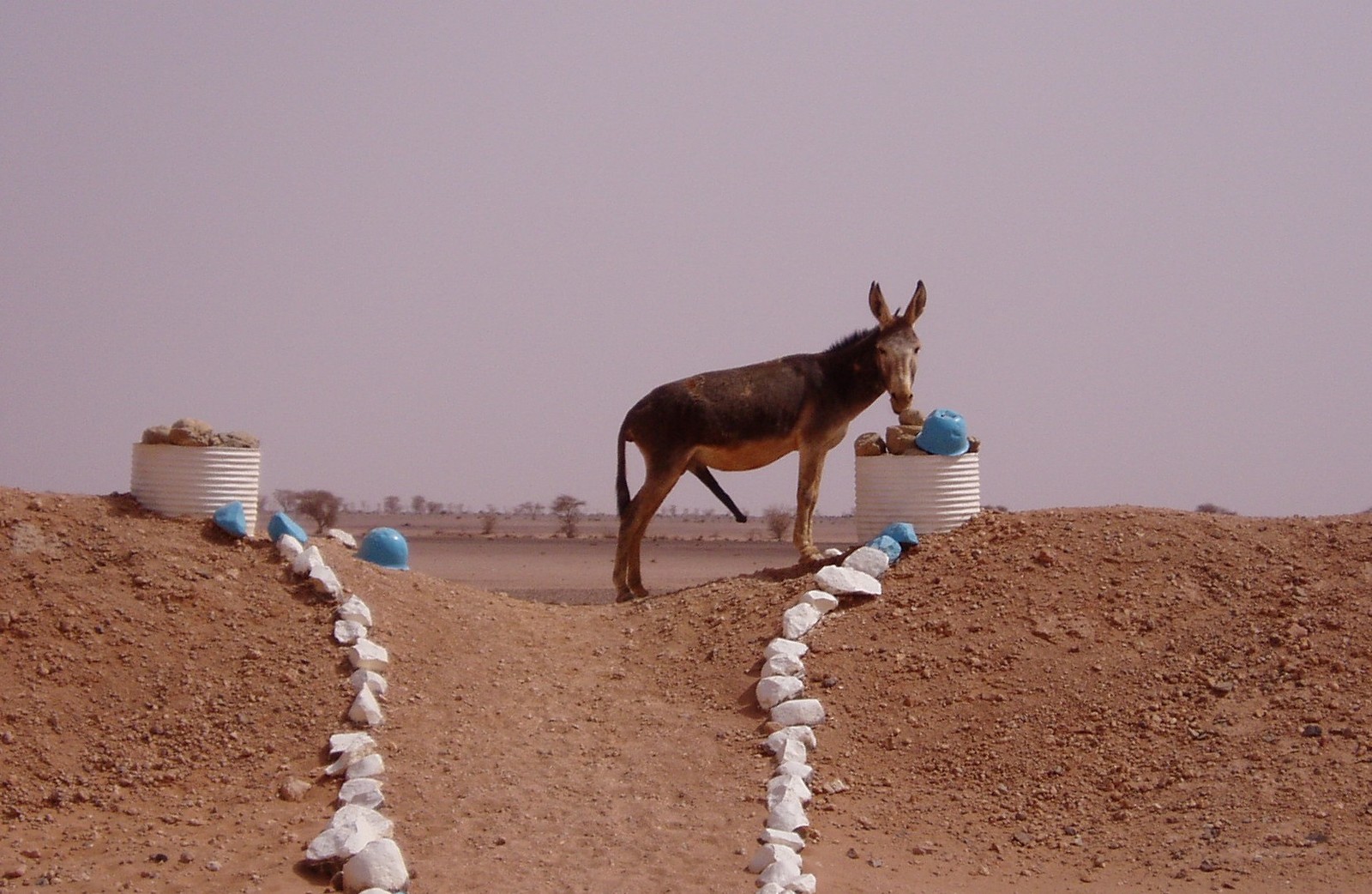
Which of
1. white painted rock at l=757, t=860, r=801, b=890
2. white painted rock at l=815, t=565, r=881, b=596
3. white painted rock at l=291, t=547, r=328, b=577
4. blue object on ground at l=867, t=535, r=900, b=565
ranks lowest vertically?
white painted rock at l=757, t=860, r=801, b=890

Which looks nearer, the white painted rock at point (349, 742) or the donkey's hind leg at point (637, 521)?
the white painted rock at point (349, 742)

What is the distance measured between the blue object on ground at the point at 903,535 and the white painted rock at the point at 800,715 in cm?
276

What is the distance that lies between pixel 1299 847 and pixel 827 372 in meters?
6.88

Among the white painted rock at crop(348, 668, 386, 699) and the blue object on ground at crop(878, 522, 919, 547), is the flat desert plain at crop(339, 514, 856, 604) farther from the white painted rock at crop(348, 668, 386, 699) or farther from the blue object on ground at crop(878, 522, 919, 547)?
the white painted rock at crop(348, 668, 386, 699)

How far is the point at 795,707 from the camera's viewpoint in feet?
34.6

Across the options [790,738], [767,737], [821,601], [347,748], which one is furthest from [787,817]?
[821,601]

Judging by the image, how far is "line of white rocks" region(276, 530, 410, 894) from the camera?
26.5ft

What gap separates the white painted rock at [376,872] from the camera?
801 centimetres

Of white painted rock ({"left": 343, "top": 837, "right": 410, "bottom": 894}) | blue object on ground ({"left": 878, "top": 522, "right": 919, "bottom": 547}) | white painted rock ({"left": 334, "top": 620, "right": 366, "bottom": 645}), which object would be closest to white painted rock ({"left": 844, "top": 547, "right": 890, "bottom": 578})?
blue object on ground ({"left": 878, "top": 522, "right": 919, "bottom": 547})

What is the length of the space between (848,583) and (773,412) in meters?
2.32

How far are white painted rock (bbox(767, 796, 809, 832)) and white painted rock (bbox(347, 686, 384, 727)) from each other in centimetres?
301

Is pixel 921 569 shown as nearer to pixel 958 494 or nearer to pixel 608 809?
pixel 958 494

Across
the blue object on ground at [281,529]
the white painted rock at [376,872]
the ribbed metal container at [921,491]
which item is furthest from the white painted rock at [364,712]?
the ribbed metal container at [921,491]

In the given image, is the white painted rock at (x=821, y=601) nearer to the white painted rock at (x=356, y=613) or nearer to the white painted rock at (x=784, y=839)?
the white painted rock at (x=784, y=839)
